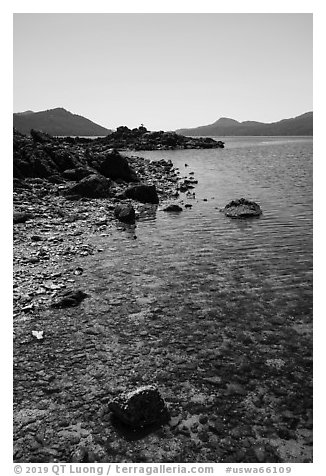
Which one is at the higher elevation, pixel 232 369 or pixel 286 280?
pixel 286 280

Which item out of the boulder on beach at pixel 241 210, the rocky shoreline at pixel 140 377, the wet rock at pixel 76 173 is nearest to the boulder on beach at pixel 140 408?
the rocky shoreline at pixel 140 377

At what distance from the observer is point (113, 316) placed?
10.5 m

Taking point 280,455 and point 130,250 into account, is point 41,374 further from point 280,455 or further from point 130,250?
point 130,250

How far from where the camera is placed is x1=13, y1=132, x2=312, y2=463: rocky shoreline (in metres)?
6.12

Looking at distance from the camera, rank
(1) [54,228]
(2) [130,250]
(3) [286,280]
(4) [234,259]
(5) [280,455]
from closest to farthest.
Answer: (5) [280,455] → (3) [286,280] → (4) [234,259] → (2) [130,250] → (1) [54,228]

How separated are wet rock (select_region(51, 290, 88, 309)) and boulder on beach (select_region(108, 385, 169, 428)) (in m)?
4.95

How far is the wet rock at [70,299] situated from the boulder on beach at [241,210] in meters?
14.8

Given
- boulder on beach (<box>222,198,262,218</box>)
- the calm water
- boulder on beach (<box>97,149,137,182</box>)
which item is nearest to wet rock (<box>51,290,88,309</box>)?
the calm water

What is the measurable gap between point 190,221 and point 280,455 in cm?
1725

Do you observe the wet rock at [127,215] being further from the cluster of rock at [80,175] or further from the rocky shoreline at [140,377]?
the rocky shoreline at [140,377]

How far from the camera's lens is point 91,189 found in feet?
94.1

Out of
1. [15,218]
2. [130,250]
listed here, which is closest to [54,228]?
[15,218]

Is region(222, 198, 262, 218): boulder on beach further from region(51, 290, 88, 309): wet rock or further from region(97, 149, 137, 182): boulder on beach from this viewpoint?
region(97, 149, 137, 182): boulder on beach

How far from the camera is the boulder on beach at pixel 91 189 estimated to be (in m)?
28.4
